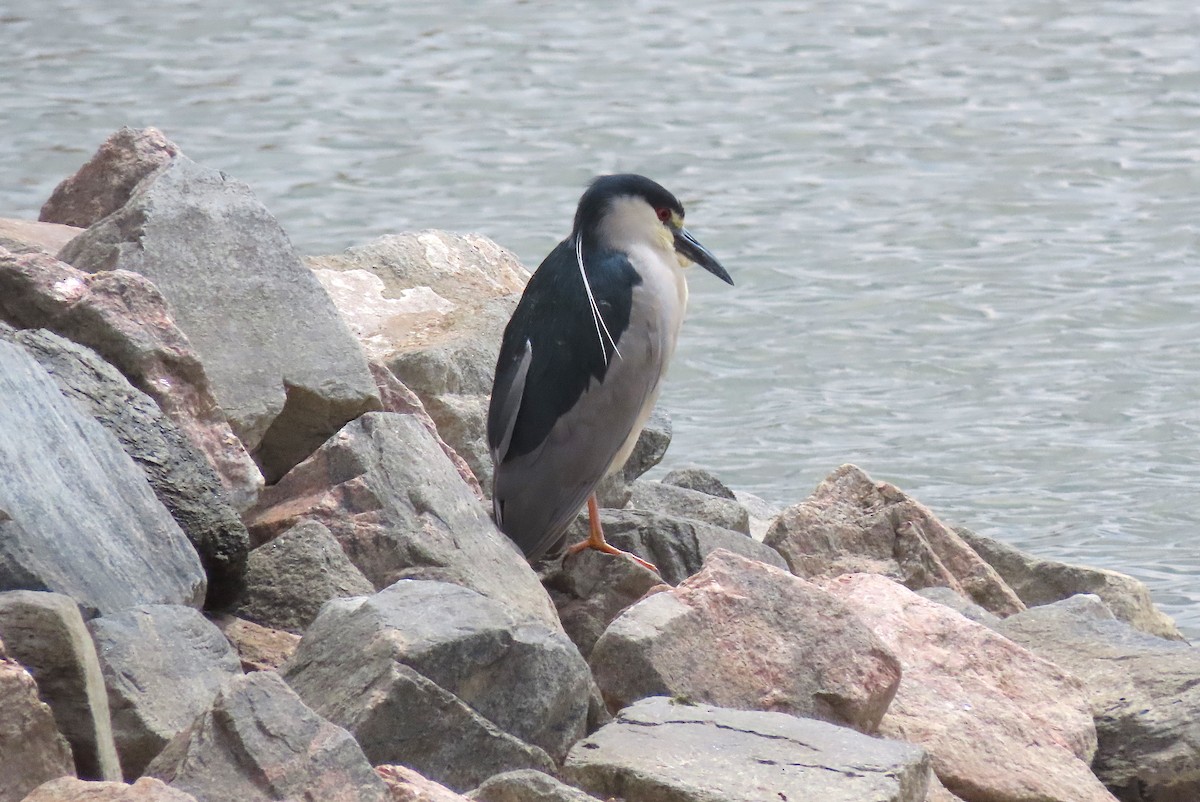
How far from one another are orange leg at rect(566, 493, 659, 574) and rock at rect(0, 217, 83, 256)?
152cm

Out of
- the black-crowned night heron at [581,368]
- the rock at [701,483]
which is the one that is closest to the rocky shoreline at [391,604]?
the black-crowned night heron at [581,368]

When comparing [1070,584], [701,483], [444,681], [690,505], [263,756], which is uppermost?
[263,756]

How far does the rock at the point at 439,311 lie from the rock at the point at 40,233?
2.48ft

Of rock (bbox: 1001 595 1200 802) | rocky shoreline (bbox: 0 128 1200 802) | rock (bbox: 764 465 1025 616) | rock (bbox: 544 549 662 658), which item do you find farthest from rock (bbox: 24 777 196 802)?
rock (bbox: 764 465 1025 616)

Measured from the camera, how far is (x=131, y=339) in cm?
382

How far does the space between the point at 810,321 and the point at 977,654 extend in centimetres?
522

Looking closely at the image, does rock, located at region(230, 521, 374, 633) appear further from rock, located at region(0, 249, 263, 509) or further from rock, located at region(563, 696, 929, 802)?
rock, located at region(563, 696, 929, 802)

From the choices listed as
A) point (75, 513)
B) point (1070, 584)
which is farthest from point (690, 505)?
point (75, 513)

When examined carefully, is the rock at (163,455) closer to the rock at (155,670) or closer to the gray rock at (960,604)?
the rock at (155,670)

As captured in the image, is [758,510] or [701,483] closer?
[701,483]

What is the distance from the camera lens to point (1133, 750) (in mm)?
3996

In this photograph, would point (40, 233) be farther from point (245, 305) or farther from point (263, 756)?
point (263, 756)

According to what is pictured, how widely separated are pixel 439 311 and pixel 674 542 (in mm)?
1305

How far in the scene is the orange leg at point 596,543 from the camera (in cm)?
416
